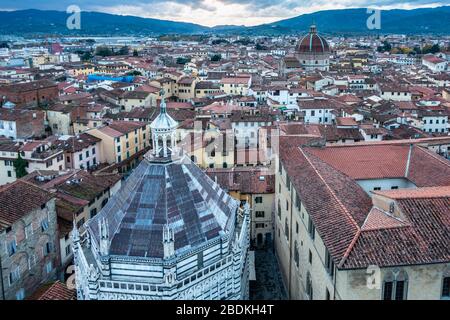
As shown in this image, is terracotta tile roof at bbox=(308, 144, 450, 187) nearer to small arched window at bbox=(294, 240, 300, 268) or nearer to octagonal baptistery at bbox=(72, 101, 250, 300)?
small arched window at bbox=(294, 240, 300, 268)

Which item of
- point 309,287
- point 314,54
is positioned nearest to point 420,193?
point 309,287

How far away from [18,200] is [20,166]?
21636 millimetres

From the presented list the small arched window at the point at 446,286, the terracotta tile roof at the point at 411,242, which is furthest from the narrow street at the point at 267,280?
the small arched window at the point at 446,286

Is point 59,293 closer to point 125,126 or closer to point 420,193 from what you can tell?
point 420,193

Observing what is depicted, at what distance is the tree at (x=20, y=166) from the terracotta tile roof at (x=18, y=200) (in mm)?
19130

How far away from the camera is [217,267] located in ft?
79.9

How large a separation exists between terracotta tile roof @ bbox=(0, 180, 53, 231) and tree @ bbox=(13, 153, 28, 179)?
19.1 meters

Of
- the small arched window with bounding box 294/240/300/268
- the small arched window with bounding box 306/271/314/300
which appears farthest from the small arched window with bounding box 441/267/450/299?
the small arched window with bounding box 294/240/300/268

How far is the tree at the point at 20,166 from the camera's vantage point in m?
51.4

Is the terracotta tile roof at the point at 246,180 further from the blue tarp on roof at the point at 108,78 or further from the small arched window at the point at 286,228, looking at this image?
the blue tarp on roof at the point at 108,78

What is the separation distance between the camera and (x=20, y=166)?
51500 millimetres
